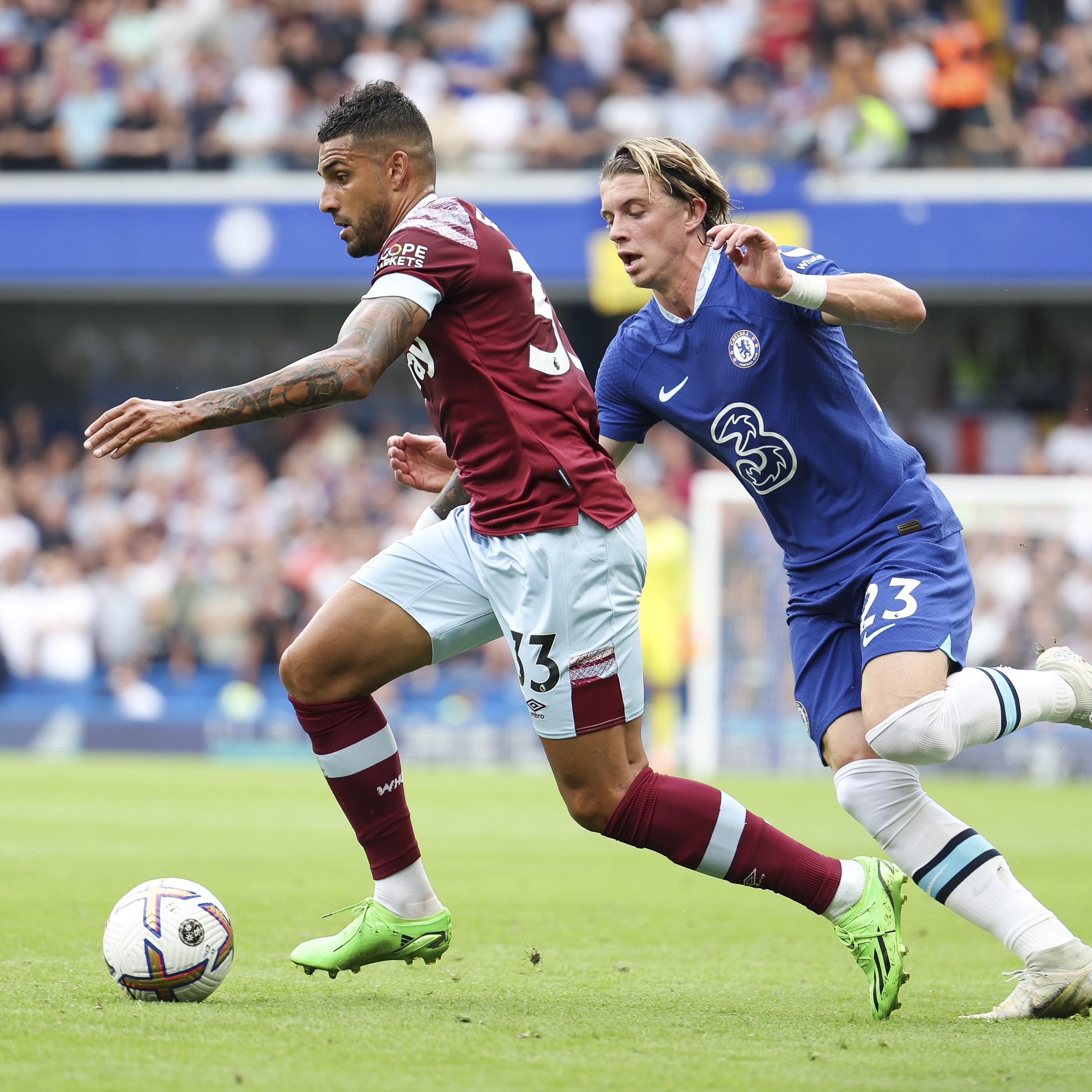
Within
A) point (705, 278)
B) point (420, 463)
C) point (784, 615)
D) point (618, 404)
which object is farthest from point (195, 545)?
point (705, 278)

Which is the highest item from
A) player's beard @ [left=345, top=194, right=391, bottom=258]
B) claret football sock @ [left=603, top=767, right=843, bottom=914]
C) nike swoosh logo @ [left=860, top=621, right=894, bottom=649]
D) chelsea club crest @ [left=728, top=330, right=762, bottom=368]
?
player's beard @ [left=345, top=194, right=391, bottom=258]

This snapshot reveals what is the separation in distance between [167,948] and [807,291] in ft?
8.29

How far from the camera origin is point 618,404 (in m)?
5.37

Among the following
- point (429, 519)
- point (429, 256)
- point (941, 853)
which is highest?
point (429, 256)

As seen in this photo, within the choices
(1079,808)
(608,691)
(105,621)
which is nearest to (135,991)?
(608,691)

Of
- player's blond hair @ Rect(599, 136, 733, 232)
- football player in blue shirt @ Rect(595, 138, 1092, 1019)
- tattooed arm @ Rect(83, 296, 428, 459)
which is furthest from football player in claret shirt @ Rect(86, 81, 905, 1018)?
player's blond hair @ Rect(599, 136, 733, 232)

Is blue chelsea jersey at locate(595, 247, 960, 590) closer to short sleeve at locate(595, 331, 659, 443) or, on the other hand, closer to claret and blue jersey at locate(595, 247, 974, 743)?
claret and blue jersey at locate(595, 247, 974, 743)

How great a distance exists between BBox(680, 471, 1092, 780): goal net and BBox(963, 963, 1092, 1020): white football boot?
9.35 meters

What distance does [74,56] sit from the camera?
19797mm

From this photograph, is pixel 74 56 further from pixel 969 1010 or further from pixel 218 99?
pixel 969 1010

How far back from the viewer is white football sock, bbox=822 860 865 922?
15.7 ft

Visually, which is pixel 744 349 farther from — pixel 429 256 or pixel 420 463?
pixel 420 463

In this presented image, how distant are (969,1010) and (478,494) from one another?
2.09 m

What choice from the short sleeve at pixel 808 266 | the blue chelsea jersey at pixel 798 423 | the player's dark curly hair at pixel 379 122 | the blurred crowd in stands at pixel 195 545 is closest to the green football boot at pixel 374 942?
the blue chelsea jersey at pixel 798 423
